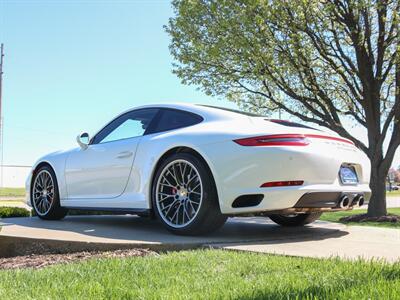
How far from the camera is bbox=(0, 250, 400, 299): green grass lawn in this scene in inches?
96.4

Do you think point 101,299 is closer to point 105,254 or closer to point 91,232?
point 105,254

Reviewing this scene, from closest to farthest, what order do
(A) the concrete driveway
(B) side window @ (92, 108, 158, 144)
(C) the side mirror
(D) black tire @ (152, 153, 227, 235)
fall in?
(A) the concrete driveway, (D) black tire @ (152, 153, 227, 235), (B) side window @ (92, 108, 158, 144), (C) the side mirror

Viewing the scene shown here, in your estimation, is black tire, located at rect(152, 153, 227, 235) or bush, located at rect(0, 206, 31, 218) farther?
bush, located at rect(0, 206, 31, 218)

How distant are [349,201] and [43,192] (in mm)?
4360

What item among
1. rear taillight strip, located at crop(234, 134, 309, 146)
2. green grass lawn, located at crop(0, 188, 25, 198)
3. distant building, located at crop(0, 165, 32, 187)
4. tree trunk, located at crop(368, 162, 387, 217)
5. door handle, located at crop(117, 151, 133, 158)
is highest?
rear taillight strip, located at crop(234, 134, 309, 146)

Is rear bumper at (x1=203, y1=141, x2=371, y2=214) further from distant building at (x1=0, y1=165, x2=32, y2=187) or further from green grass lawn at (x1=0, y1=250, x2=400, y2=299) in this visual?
distant building at (x1=0, y1=165, x2=32, y2=187)

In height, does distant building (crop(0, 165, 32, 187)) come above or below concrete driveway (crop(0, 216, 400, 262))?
below

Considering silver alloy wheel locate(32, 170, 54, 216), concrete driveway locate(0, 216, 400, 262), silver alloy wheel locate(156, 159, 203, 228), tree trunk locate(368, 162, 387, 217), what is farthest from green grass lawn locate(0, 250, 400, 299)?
tree trunk locate(368, 162, 387, 217)

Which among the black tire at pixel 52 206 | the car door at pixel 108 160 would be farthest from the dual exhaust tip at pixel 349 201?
the black tire at pixel 52 206

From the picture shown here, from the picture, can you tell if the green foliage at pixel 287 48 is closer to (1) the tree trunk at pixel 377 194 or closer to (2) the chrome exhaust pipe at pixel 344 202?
(1) the tree trunk at pixel 377 194

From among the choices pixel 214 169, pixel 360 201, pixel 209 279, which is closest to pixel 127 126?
pixel 214 169

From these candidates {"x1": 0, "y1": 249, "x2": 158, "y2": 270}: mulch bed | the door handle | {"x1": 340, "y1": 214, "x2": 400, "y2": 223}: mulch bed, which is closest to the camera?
{"x1": 0, "y1": 249, "x2": 158, "y2": 270}: mulch bed

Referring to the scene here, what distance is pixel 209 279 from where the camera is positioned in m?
2.86

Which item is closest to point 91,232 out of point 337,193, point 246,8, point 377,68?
point 337,193
